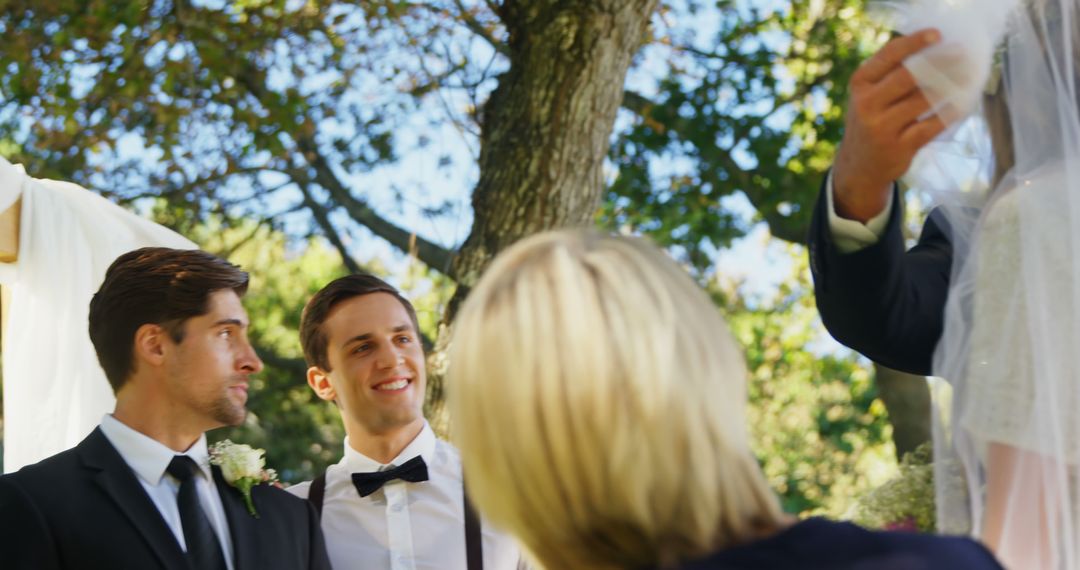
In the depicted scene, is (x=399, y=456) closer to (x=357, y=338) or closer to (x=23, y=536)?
(x=357, y=338)

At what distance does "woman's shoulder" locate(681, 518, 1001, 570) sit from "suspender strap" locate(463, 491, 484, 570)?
7.97ft

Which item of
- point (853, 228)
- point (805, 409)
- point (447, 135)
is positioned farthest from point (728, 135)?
point (853, 228)

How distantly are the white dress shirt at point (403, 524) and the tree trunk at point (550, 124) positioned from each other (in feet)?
6.49

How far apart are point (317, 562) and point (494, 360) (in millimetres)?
2273

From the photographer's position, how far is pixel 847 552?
145cm

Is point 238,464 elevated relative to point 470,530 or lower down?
elevated

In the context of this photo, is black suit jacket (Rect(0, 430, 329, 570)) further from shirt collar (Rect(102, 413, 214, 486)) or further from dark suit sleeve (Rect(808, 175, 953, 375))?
dark suit sleeve (Rect(808, 175, 953, 375))

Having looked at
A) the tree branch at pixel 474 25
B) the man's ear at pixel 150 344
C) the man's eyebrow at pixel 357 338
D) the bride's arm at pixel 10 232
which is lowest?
the man's eyebrow at pixel 357 338

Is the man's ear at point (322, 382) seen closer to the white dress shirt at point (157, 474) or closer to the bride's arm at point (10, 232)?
the white dress shirt at point (157, 474)

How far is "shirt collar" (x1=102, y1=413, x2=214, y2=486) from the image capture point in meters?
3.33

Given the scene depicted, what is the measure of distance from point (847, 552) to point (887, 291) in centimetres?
74

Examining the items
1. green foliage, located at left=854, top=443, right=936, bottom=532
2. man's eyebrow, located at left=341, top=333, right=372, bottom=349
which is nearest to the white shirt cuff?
green foliage, located at left=854, top=443, right=936, bottom=532

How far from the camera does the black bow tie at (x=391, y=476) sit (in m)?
3.93

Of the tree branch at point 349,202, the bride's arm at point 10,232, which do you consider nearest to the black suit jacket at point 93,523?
the bride's arm at point 10,232
